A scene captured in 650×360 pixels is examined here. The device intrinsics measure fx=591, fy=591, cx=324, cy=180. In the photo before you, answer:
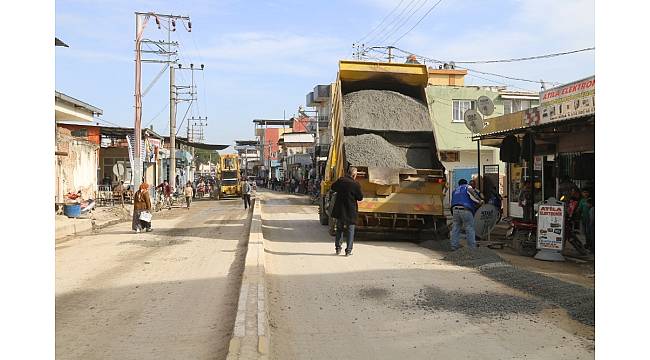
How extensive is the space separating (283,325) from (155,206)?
25.0 m

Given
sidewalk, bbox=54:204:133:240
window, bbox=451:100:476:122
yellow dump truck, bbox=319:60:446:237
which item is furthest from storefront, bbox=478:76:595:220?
window, bbox=451:100:476:122

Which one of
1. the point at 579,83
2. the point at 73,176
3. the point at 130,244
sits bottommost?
the point at 130,244

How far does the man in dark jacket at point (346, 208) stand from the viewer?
1069cm

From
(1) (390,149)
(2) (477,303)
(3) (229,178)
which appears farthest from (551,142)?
(3) (229,178)

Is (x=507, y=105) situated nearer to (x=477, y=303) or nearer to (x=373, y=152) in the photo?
(x=373, y=152)

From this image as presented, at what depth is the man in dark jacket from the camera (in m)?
10.7

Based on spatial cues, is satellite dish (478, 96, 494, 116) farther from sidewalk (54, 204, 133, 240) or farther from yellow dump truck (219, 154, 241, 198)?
yellow dump truck (219, 154, 241, 198)

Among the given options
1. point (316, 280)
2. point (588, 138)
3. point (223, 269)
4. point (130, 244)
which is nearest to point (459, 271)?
point (316, 280)

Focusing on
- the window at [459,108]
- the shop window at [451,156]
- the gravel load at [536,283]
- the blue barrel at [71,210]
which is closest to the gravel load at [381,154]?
the gravel load at [536,283]

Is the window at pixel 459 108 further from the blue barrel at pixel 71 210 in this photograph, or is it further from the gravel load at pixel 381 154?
the gravel load at pixel 381 154

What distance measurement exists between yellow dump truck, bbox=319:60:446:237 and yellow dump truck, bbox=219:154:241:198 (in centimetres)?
2903

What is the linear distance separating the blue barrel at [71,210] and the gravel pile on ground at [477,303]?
16470 mm
